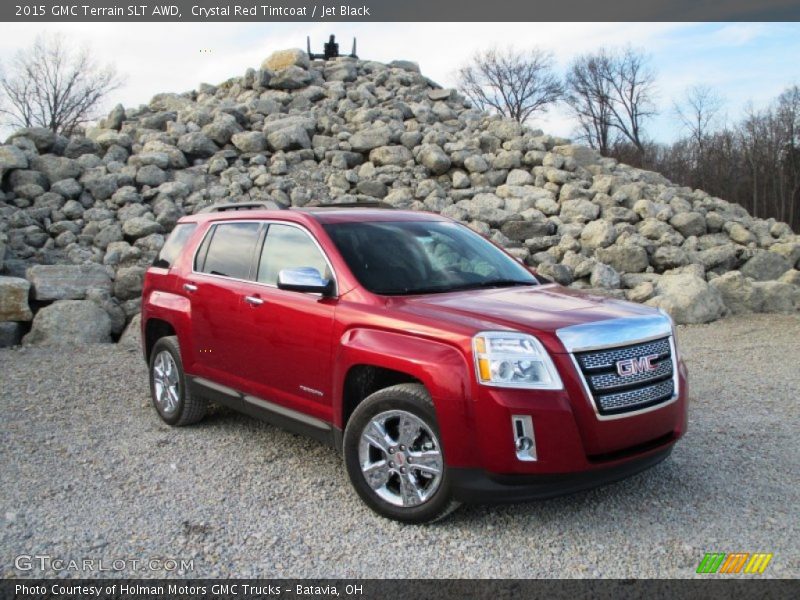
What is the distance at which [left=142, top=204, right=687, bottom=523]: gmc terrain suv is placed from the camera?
152 inches

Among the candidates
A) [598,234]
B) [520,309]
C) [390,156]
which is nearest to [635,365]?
[520,309]

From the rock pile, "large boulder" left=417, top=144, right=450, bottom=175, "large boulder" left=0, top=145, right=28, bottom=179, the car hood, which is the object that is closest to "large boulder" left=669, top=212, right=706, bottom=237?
the rock pile

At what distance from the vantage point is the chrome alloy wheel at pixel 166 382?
630 centimetres

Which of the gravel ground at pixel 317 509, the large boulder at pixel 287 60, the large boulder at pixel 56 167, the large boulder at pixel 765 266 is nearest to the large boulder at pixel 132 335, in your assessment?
the gravel ground at pixel 317 509

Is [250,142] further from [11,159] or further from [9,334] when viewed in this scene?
[9,334]

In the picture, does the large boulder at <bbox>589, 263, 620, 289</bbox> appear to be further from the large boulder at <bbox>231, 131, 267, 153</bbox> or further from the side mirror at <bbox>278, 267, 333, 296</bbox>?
the side mirror at <bbox>278, 267, 333, 296</bbox>

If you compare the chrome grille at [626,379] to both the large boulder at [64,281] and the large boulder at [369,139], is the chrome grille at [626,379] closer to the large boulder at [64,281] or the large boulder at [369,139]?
the large boulder at [64,281]

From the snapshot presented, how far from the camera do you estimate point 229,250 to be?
586 cm

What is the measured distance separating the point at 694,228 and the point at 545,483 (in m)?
13.1

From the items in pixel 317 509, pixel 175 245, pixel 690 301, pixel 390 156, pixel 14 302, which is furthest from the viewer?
pixel 390 156

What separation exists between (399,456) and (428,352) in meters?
0.64

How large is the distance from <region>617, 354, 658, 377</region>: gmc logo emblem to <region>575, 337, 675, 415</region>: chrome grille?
0.04ft

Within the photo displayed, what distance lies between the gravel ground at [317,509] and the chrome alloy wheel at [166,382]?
0.23 metres

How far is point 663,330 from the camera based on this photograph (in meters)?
4.41
